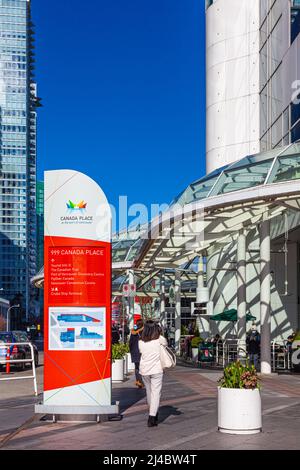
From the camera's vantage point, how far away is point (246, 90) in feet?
137

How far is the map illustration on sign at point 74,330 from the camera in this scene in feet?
39.9

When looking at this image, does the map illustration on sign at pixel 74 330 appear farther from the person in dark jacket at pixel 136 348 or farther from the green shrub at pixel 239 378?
the person in dark jacket at pixel 136 348

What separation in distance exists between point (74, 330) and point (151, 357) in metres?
1.36

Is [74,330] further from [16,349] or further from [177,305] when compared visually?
[177,305]

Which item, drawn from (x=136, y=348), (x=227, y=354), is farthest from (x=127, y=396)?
(x=227, y=354)

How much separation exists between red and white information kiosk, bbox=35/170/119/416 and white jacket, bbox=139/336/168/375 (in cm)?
83

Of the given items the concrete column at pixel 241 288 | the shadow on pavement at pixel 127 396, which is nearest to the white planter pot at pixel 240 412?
the shadow on pavement at pixel 127 396

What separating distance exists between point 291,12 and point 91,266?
2516 cm

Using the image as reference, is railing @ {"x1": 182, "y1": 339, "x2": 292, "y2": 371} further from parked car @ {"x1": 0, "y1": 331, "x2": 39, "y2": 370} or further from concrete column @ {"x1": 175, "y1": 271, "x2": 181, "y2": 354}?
parked car @ {"x1": 0, "y1": 331, "x2": 39, "y2": 370}

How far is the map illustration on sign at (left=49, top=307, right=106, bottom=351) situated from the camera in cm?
1217

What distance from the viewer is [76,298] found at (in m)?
12.2

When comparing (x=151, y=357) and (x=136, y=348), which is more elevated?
(x=151, y=357)

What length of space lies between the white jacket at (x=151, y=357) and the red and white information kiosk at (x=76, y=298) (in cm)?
83

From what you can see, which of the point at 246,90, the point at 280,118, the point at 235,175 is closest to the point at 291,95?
the point at 280,118
